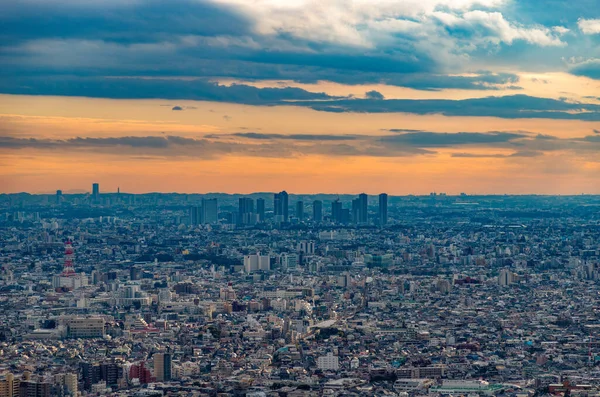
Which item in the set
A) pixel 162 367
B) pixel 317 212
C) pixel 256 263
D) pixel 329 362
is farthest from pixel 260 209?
pixel 162 367

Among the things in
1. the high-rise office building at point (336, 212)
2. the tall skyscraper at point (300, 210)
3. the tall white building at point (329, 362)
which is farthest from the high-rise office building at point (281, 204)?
the tall white building at point (329, 362)

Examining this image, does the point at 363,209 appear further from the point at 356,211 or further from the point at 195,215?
the point at 195,215

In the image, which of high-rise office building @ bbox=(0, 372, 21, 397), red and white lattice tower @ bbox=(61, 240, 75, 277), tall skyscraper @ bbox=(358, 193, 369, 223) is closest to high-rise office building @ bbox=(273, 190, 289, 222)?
tall skyscraper @ bbox=(358, 193, 369, 223)

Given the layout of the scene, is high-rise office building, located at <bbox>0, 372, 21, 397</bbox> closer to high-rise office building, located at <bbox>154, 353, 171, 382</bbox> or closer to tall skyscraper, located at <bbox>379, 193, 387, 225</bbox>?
high-rise office building, located at <bbox>154, 353, 171, 382</bbox>

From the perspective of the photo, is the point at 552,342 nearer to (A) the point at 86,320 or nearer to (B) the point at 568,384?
(B) the point at 568,384

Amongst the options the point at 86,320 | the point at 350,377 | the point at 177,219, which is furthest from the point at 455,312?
the point at 177,219
